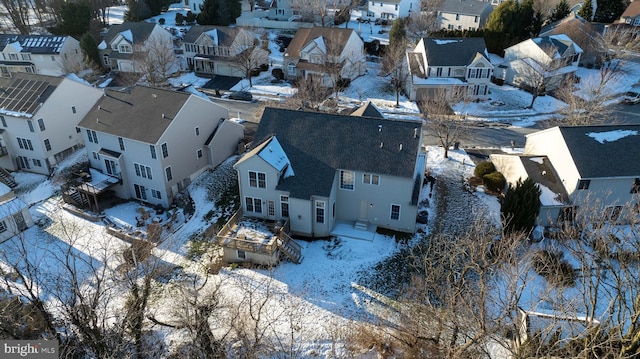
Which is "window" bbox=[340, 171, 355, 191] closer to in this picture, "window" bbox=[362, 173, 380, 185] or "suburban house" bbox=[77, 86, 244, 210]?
"window" bbox=[362, 173, 380, 185]

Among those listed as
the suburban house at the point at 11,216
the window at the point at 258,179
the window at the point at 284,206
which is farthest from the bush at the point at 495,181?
the suburban house at the point at 11,216

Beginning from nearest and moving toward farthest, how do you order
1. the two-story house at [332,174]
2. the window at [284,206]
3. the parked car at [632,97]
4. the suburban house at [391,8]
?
the two-story house at [332,174], the window at [284,206], the parked car at [632,97], the suburban house at [391,8]

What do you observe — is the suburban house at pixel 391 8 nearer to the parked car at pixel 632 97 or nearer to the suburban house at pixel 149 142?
the parked car at pixel 632 97

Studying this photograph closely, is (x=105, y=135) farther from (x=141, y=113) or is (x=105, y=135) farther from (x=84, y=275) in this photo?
(x=84, y=275)

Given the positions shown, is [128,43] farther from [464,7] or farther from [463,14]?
[464,7]

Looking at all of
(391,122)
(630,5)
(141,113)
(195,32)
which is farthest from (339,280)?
(630,5)

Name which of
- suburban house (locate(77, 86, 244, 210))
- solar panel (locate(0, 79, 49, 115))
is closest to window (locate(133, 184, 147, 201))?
suburban house (locate(77, 86, 244, 210))
